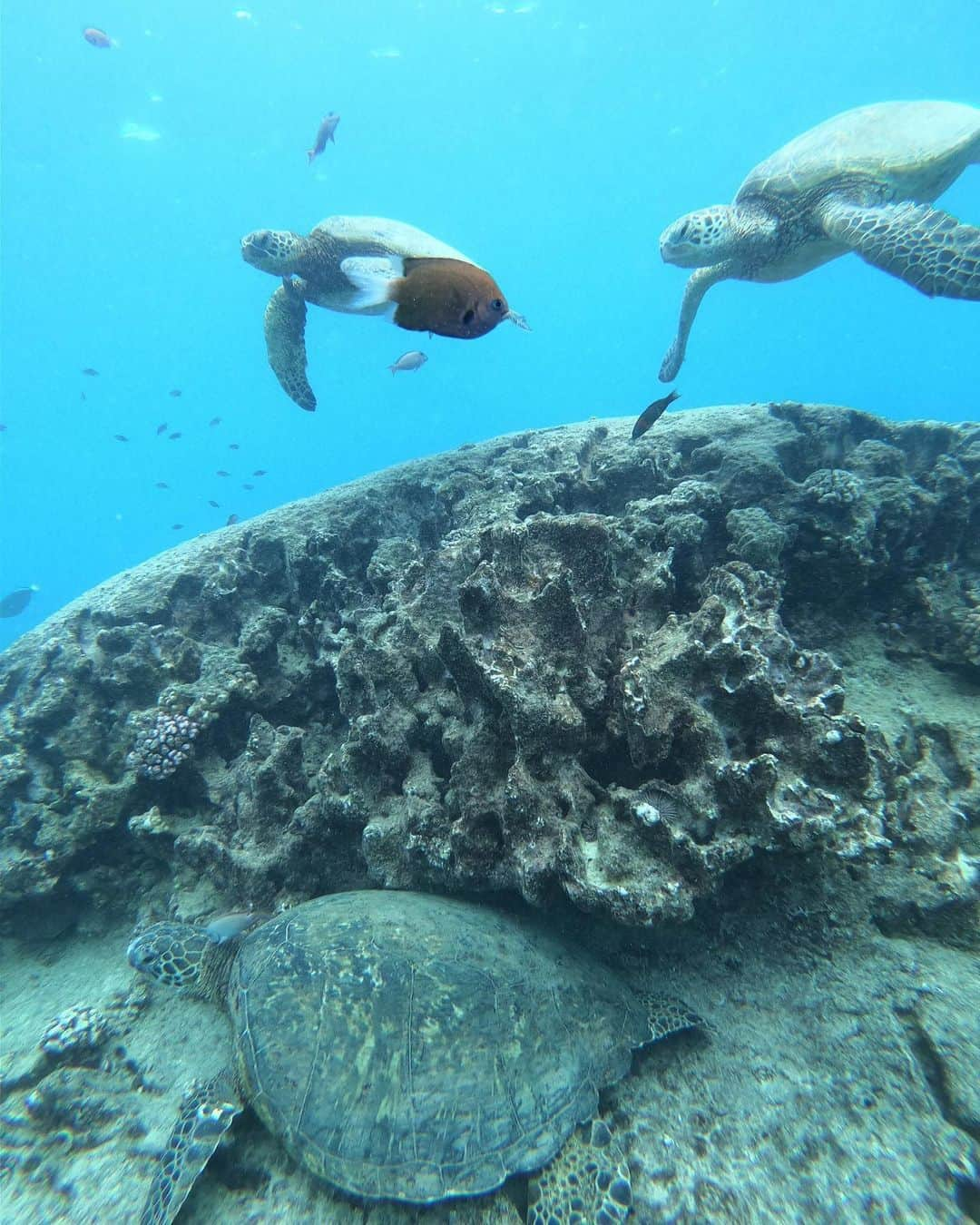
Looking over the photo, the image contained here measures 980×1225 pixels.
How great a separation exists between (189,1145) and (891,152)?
11536mm

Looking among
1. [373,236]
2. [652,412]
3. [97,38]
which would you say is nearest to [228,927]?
[652,412]

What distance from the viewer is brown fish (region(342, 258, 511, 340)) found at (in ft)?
7.88

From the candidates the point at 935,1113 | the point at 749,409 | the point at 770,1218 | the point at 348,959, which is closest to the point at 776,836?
the point at 935,1113

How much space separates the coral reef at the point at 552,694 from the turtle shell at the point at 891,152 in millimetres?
3311

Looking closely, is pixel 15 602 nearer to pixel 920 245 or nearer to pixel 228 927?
pixel 228 927

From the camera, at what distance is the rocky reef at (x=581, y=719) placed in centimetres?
257

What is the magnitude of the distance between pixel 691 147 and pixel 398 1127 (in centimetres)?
10581

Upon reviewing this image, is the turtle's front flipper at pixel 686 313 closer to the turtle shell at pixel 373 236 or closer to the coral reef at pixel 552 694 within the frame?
the coral reef at pixel 552 694

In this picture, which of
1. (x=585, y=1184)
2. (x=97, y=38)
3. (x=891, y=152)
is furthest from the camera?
(x=97, y=38)

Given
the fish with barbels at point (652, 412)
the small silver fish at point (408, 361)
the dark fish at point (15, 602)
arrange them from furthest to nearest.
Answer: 1. the dark fish at point (15, 602)
2. the small silver fish at point (408, 361)
3. the fish with barbels at point (652, 412)

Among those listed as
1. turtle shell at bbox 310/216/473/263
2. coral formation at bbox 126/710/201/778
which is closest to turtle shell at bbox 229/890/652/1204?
→ coral formation at bbox 126/710/201/778

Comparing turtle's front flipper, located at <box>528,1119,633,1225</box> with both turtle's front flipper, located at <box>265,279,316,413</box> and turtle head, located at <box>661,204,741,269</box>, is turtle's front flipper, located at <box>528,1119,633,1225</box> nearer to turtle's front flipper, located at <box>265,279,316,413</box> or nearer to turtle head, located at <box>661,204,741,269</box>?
turtle's front flipper, located at <box>265,279,316,413</box>

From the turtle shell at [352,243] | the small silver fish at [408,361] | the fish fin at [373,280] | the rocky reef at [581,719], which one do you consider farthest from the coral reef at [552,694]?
the small silver fish at [408,361]

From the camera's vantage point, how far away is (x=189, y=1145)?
248cm
